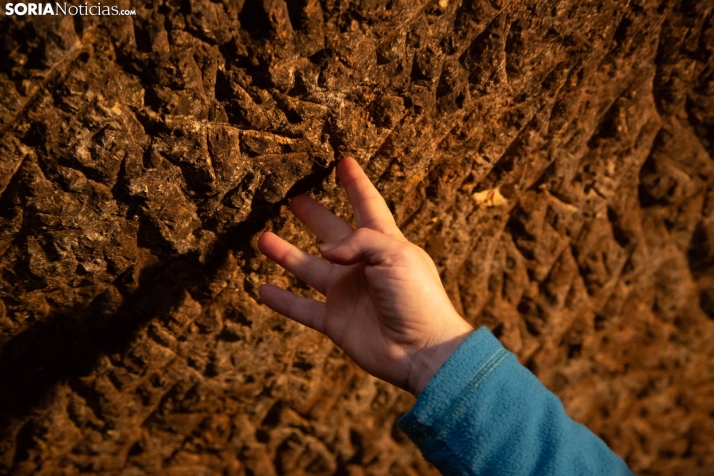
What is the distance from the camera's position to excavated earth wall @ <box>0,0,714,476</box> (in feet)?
2.55

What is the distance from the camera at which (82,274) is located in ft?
3.02

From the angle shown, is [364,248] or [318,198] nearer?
[364,248]

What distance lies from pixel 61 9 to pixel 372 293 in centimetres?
56

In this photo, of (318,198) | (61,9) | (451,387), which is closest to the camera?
(61,9)

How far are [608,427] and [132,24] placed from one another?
1672 millimetres

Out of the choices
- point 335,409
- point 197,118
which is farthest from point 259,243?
point 335,409

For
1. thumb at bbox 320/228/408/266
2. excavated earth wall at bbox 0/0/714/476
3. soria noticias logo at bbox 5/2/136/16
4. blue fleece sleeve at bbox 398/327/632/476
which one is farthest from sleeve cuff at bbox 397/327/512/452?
soria noticias logo at bbox 5/2/136/16

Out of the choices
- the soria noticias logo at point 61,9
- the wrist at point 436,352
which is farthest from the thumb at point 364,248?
the soria noticias logo at point 61,9

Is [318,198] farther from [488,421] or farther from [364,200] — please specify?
[488,421]

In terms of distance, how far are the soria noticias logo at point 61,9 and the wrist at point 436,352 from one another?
2.03ft

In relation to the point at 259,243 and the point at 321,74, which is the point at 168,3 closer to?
the point at 321,74

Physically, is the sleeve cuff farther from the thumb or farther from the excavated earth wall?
the excavated earth wall

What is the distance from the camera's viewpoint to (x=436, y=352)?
87cm

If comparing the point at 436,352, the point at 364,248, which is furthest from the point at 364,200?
the point at 436,352
